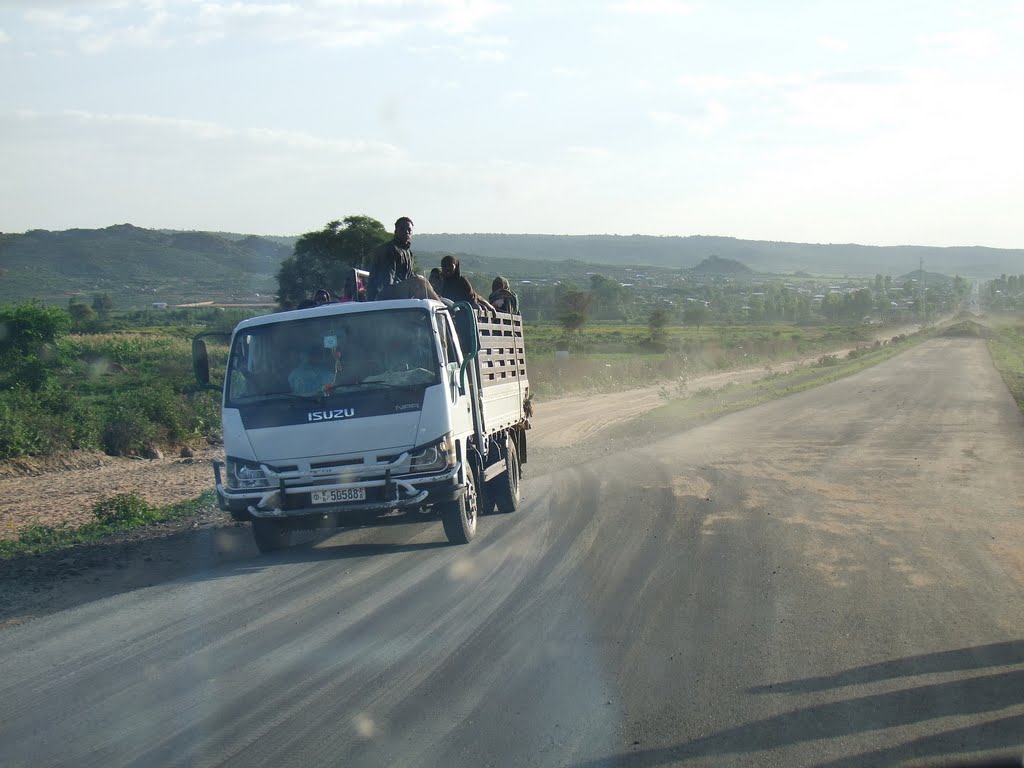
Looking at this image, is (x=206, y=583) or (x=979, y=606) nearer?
(x=979, y=606)

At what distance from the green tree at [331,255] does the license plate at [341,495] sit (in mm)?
24071

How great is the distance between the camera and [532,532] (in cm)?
982

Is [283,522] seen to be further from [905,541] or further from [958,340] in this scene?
[958,340]

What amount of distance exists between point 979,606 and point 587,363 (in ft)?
115

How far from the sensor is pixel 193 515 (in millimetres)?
12008

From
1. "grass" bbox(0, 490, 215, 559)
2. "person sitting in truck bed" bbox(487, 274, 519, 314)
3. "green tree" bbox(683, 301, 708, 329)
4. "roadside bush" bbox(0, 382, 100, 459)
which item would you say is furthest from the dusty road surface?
"green tree" bbox(683, 301, 708, 329)

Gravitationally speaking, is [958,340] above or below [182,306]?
below

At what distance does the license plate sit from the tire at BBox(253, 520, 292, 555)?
54cm

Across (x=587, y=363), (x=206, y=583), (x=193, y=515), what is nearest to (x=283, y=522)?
(x=206, y=583)

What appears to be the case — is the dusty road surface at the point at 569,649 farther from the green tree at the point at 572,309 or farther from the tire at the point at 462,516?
the green tree at the point at 572,309

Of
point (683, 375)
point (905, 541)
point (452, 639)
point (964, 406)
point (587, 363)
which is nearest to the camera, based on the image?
point (452, 639)

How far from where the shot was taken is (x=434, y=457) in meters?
8.45

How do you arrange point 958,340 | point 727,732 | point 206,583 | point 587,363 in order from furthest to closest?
point 958,340 → point 587,363 → point 206,583 → point 727,732

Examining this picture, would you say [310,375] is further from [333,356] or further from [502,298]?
[502,298]
